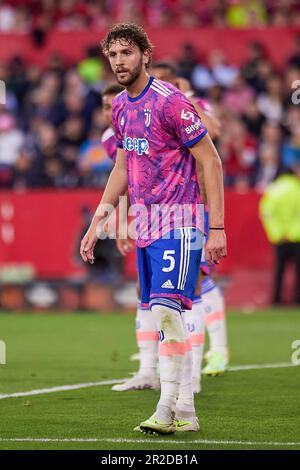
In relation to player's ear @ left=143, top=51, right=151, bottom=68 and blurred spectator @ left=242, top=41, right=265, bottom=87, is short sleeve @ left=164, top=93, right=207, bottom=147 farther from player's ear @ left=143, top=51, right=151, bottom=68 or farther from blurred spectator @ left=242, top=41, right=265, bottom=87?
blurred spectator @ left=242, top=41, right=265, bottom=87

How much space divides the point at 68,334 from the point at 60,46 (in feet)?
31.0

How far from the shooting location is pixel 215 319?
1141 centimetres

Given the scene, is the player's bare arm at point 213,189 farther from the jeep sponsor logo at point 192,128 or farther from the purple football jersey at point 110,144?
the purple football jersey at point 110,144

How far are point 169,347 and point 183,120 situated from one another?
1.37 meters

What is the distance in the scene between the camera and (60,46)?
917 inches

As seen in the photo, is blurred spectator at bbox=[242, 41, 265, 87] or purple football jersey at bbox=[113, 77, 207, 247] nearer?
purple football jersey at bbox=[113, 77, 207, 247]

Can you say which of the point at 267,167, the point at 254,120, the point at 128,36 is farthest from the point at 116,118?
the point at 254,120

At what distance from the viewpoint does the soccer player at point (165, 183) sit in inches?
298

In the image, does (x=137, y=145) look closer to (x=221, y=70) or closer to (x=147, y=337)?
(x=147, y=337)

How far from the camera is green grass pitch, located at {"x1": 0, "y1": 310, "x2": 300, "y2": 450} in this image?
7305 millimetres

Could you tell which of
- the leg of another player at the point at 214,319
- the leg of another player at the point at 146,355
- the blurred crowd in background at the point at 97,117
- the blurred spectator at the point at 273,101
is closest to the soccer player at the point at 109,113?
the leg of another player at the point at 146,355

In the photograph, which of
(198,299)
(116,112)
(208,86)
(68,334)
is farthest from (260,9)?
(116,112)

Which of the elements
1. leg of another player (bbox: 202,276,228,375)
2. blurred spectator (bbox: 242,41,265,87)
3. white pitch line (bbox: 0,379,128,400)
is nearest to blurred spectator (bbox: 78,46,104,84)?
blurred spectator (bbox: 242,41,265,87)

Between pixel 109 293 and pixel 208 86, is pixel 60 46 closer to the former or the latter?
pixel 208 86
